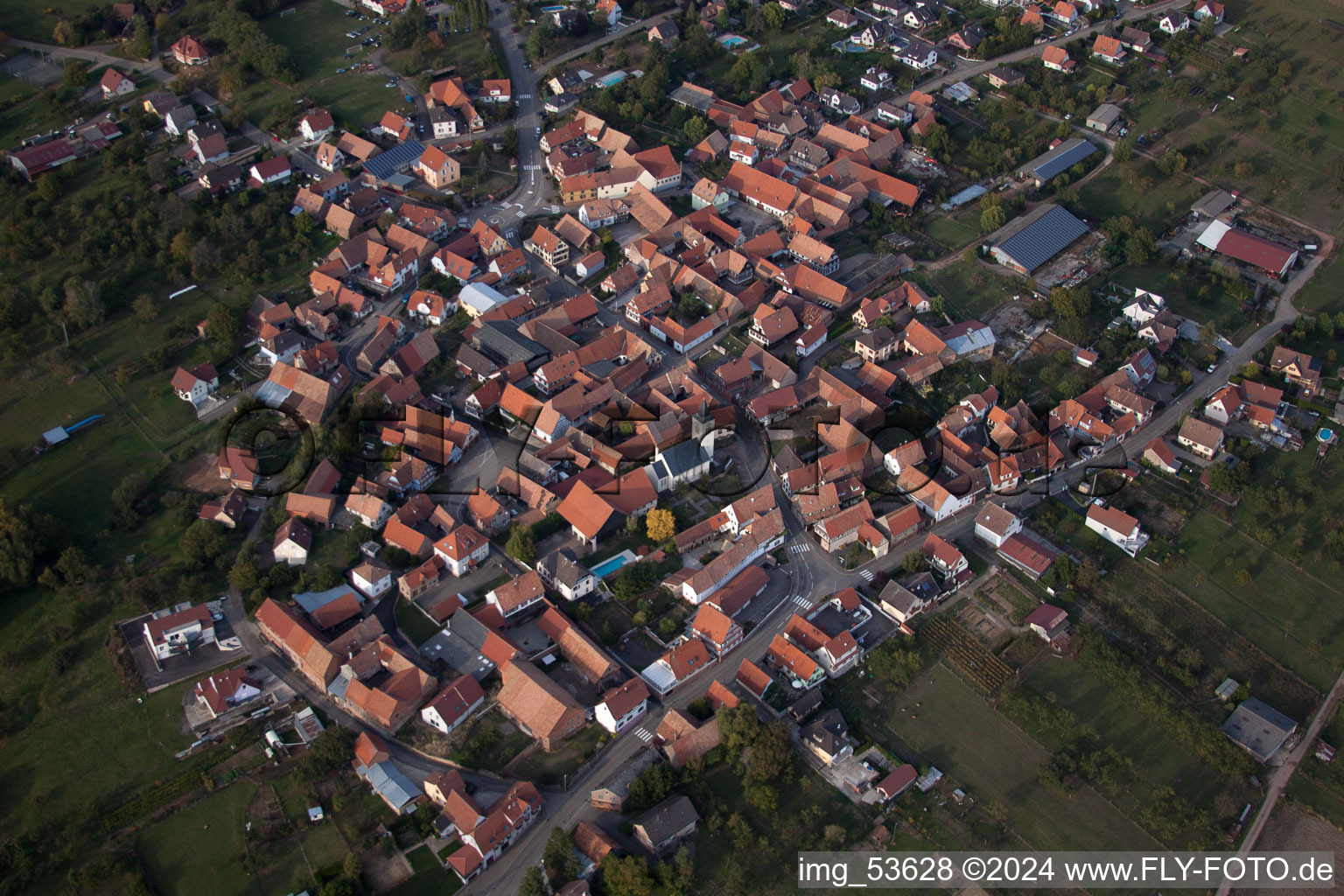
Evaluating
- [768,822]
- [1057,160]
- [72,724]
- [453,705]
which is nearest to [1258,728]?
[768,822]

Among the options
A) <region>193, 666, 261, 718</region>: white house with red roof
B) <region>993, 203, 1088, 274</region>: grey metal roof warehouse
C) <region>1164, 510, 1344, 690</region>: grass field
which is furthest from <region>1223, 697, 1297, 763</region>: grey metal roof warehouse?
<region>193, 666, 261, 718</region>: white house with red roof

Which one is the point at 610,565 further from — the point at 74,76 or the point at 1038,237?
the point at 74,76

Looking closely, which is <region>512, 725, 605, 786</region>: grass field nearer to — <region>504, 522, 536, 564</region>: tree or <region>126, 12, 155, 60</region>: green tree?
<region>504, 522, 536, 564</region>: tree

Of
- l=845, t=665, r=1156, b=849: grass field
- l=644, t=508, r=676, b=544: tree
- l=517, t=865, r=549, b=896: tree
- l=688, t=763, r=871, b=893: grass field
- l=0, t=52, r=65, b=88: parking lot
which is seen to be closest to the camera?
l=517, t=865, r=549, b=896: tree

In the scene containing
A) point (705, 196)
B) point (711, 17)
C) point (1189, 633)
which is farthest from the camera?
point (711, 17)

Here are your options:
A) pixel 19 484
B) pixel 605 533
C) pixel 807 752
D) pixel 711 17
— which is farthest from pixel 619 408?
pixel 711 17

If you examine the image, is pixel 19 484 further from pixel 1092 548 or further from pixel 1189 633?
pixel 1189 633
